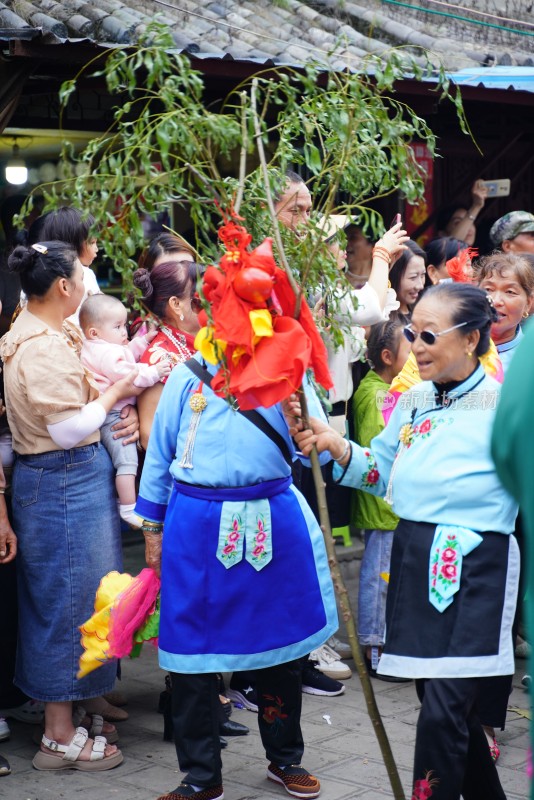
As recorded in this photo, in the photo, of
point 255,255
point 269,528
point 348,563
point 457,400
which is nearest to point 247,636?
point 269,528

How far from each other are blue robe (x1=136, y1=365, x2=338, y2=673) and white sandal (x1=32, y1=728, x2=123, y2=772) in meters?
0.68

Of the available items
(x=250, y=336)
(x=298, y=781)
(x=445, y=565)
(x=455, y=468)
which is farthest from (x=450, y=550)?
(x=298, y=781)

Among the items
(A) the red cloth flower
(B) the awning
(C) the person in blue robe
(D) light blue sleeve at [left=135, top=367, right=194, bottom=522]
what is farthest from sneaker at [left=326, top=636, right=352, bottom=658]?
(B) the awning

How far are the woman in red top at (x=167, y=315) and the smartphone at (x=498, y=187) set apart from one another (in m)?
4.21

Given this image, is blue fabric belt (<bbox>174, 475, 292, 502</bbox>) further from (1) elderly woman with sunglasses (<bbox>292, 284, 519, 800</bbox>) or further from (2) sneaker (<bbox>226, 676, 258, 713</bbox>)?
(2) sneaker (<bbox>226, 676, 258, 713</bbox>)

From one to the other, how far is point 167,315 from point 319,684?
1.91 meters

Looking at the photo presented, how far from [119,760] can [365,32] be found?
701 centimetres

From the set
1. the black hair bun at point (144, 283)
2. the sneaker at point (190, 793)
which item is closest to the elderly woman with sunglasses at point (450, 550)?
the sneaker at point (190, 793)

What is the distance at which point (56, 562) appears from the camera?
430cm

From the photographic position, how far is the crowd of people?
3402mm

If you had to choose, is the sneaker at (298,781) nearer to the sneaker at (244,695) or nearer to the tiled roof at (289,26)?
the sneaker at (244,695)

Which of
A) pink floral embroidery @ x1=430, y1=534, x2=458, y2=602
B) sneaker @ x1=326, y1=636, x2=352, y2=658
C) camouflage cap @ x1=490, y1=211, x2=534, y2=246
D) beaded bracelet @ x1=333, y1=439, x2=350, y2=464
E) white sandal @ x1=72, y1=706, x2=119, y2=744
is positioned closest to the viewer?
pink floral embroidery @ x1=430, y1=534, x2=458, y2=602

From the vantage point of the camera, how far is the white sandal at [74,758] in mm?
4305

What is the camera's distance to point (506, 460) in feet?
5.52
